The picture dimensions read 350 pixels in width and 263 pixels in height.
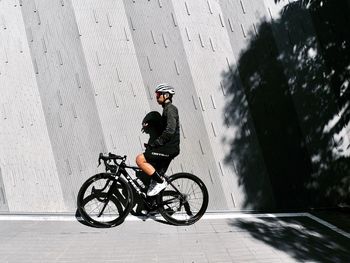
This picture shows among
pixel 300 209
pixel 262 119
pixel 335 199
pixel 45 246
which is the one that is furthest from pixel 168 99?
pixel 335 199

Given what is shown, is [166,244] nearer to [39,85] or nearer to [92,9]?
[39,85]

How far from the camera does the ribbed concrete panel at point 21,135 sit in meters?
6.47

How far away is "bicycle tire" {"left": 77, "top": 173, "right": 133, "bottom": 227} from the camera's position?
568 centimetres

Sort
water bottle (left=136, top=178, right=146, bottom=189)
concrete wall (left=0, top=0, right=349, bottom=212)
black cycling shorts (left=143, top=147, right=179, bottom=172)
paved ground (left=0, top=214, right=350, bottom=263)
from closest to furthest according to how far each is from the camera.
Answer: paved ground (left=0, top=214, right=350, bottom=263)
black cycling shorts (left=143, top=147, right=179, bottom=172)
water bottle (left=136, top=178, right=146, bottom=189)
concrete wall (left=0, top=0, right=349, bottom=212)

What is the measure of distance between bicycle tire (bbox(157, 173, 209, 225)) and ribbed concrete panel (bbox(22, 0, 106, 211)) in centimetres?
140

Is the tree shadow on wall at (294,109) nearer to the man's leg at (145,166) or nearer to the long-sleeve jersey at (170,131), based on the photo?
the long-sleeve jersey at (170,131)

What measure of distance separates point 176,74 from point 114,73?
3.47ft

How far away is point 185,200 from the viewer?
19.6ft

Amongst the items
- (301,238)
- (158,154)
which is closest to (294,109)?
(301,238)

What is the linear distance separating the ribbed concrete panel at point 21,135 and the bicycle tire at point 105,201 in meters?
0.72

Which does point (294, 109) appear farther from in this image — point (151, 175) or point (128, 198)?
point (128, 198)

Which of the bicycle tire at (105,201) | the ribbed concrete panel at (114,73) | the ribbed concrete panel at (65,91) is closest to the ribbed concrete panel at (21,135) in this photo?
the ribbed concrete panel at (65,91)

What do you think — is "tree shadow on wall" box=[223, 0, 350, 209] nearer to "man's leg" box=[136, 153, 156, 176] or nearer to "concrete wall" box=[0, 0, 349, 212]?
"concrete wall" box=[0, 0, 349, 212]

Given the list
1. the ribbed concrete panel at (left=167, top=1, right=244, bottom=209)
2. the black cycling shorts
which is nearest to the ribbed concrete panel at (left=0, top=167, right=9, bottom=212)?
the black cycling shorts
